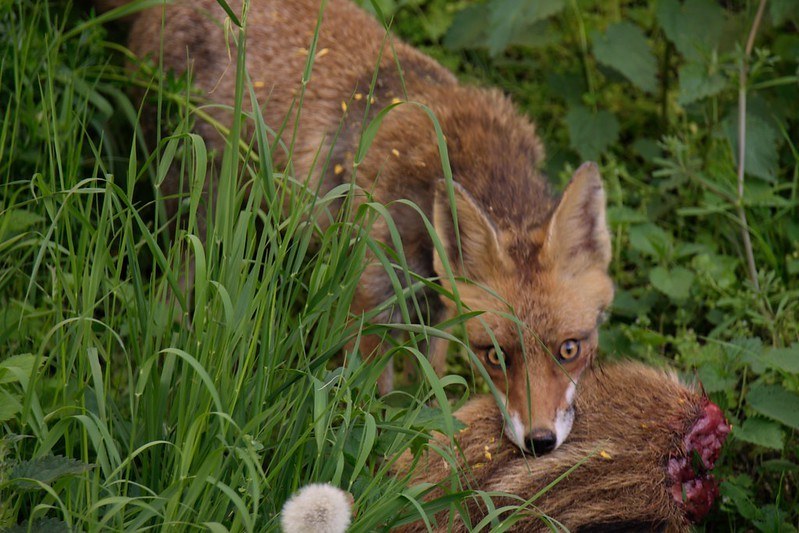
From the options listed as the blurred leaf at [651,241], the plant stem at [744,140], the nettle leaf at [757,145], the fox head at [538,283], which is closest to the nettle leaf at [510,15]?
the plant stem at [744,140]

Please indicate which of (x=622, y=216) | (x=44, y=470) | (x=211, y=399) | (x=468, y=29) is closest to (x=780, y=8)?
(x=622, y=216)

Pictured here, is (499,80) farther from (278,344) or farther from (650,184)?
(278,344)

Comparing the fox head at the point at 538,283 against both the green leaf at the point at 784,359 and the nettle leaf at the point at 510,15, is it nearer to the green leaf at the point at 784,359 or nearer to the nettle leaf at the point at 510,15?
the green leaf at the point at 784,359

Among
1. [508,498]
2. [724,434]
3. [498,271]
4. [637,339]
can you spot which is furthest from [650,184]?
[508,498]

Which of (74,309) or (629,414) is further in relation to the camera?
(629,414)

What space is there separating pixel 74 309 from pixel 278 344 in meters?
0.60

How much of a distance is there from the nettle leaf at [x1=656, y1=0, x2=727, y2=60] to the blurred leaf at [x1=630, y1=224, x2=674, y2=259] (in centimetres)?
107

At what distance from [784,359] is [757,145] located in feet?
5.82

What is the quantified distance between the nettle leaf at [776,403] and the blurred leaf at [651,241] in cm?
107

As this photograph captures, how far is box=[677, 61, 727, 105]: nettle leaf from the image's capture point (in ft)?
16.4

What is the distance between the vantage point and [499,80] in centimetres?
622

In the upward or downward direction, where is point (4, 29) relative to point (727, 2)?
downward

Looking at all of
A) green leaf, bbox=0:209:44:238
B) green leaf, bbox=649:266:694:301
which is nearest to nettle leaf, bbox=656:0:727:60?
green leaf, bbox=649:266:694:301

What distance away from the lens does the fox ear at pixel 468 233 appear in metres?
3.81
